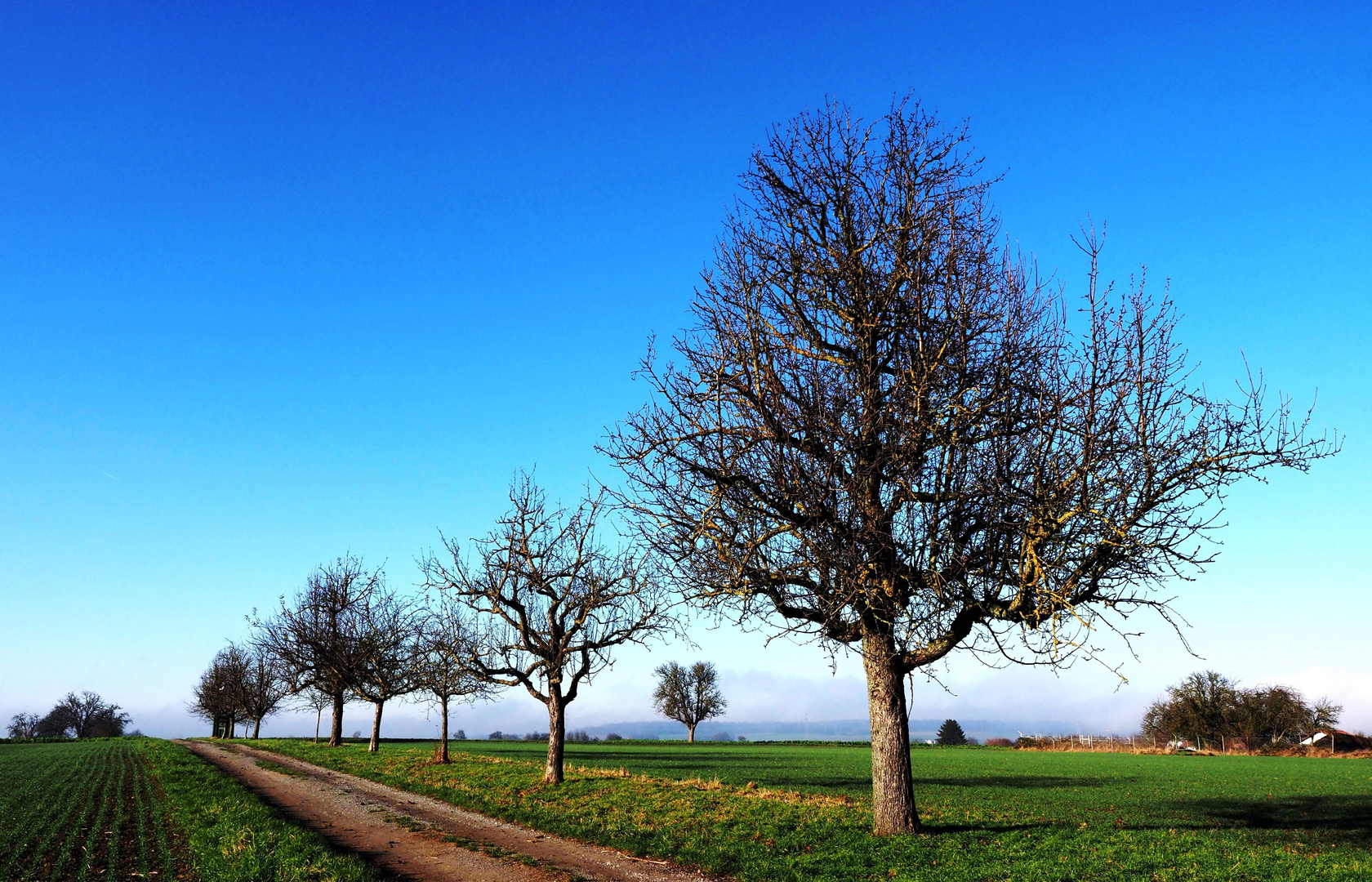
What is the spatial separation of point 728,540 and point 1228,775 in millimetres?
42707

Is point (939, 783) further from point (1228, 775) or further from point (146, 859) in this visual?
point (146, 859)

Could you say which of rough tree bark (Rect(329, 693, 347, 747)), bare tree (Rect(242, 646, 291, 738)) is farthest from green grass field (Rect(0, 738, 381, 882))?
bare tree (Rect(242, 646, 291, 738))

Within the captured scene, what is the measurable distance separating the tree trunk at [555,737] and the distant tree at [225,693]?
6350cm

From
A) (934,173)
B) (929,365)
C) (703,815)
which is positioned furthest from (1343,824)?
(934,173)

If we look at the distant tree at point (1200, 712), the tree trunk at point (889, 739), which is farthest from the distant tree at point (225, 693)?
the distant tree at point (1200, 712)

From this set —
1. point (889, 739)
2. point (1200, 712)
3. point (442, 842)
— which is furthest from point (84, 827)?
point (1200, 712)

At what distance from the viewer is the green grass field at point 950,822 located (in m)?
12.0

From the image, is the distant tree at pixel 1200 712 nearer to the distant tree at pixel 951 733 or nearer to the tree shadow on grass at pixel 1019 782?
the distant tree at pixel 951 733

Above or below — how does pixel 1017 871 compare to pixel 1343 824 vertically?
above

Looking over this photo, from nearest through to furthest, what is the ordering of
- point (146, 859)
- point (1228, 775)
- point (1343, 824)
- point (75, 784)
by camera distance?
point (146, 859), point (1343, 824), point (75, 784), point (1228, 775)

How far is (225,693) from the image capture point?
8219cm

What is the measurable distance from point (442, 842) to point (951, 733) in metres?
104

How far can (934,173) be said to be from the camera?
1483cm

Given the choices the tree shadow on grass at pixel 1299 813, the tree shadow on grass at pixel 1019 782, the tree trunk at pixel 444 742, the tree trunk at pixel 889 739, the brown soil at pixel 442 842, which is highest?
the tree trunk at pixel 889 739
